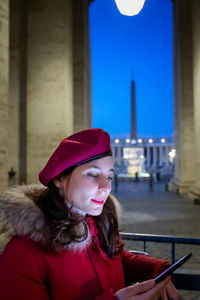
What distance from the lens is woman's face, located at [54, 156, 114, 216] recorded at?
5.32 feet

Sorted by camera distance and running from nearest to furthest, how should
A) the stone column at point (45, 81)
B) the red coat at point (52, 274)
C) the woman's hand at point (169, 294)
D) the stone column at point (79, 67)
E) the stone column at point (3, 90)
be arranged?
the red coat at point (52, 274), the woman's hand at point (169, 294), the stone column at point (3, 90), the stone column at point (45, 81), the stone column at point (79, 67)

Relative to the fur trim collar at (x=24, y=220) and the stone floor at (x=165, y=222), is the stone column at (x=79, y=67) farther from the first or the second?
the fur trim collar at (x=24, y=220)

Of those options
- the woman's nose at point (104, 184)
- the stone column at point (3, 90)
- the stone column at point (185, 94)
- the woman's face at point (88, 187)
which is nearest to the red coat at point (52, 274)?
the woman's face at point (88, 187)

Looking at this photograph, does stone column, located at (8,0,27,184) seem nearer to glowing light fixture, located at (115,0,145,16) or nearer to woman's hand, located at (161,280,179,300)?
glowing light fixture, located at (115,0,145,16)

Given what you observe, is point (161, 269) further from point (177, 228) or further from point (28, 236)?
point (177, 228)

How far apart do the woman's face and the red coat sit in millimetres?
271

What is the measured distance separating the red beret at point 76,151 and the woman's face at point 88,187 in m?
0.06

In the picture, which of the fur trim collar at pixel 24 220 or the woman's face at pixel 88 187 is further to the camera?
the woman's face at pixel 88 187

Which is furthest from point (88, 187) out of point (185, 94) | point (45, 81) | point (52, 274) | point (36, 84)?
point (185, 94)

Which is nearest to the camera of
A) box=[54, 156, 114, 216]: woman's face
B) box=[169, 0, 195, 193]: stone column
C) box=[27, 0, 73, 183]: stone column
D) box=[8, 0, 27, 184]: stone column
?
box=[54, 156, 114, 216]: woman's face

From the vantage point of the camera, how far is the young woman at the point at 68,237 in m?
1.40

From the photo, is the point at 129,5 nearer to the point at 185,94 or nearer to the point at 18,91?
the point at 18,91

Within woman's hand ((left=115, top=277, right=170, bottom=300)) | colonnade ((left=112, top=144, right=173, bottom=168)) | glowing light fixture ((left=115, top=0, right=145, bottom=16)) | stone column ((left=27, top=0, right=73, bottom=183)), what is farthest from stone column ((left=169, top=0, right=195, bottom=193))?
colonnade ((left=112, top=144, right=173, bottom=168))

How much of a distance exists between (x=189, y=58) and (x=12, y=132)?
11.7 metres
